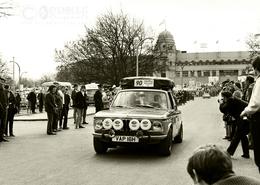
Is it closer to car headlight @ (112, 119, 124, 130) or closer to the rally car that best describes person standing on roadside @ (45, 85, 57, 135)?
the rally car

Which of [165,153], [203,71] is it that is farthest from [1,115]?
[203,71]

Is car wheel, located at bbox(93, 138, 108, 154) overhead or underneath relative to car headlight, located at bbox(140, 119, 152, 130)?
underneath

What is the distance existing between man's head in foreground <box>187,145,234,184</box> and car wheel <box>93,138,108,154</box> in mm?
8084

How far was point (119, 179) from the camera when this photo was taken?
26.0ft

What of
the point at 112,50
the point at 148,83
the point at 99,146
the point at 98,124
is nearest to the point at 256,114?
the point at 98,124

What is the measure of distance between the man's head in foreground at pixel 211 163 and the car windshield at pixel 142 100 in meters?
8.64

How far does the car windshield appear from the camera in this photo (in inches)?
458

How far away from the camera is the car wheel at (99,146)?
11.0m

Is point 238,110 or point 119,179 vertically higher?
point 238,110

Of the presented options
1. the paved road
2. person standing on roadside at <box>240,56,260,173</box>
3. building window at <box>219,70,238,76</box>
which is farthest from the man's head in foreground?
building window at <box>219,70,238,76</box>

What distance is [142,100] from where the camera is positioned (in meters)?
11.7

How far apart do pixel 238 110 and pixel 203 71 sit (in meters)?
148

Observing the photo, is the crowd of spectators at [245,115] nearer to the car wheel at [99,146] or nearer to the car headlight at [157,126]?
the car headlight at [157,126]

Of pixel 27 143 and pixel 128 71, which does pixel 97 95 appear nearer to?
pixel 27 143
